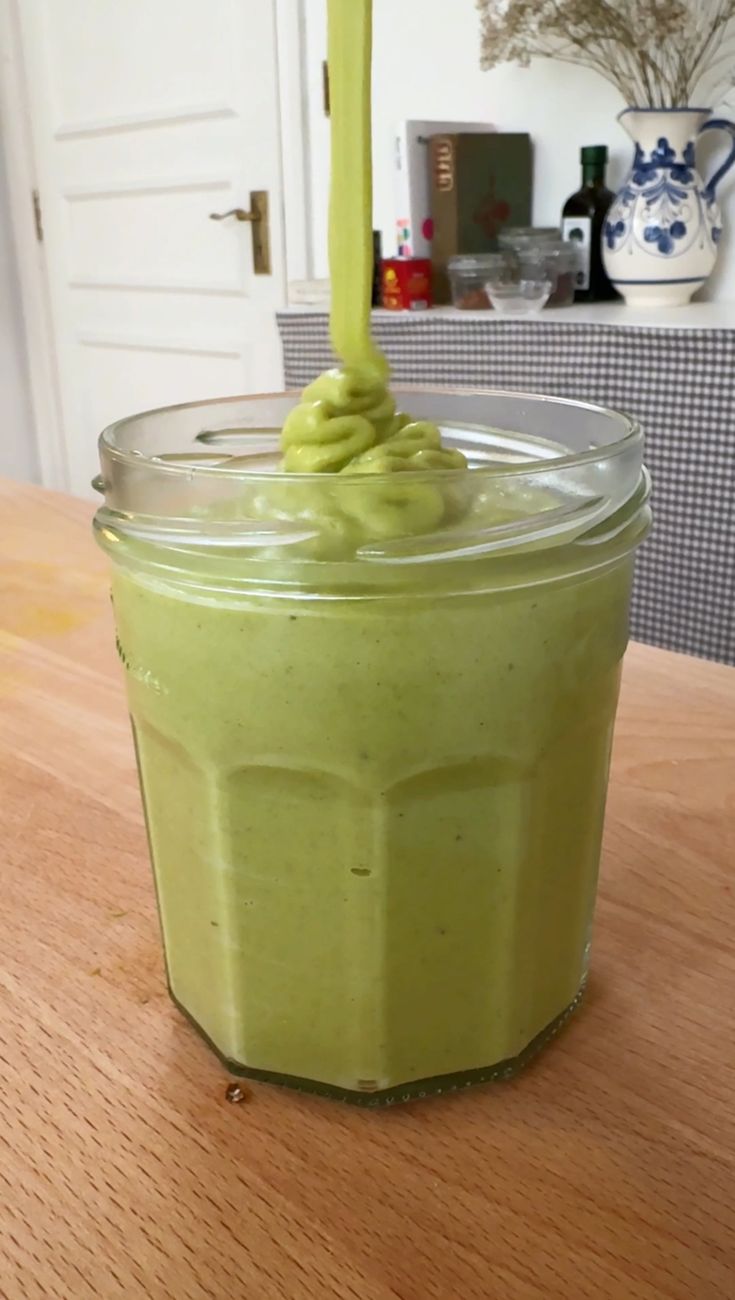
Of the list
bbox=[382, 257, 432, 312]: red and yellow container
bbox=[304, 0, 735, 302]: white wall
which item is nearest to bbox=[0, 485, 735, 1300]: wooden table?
bbox=[382, 257, 432, 312]: red and yellow container

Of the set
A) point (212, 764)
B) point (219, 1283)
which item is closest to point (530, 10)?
point (212, 764)

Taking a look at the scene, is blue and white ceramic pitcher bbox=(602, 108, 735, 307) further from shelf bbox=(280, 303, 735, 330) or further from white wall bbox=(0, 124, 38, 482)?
white wall bbox=(0, 124, 38, 482)

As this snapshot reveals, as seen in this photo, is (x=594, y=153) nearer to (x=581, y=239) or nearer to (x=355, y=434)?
(x=581, y=239)

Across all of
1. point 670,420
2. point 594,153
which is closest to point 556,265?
point 594,153

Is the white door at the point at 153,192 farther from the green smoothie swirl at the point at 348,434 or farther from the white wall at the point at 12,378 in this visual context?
the green smoothie swirl at the point at 348,434

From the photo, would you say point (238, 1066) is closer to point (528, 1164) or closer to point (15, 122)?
point (528, 1164)
